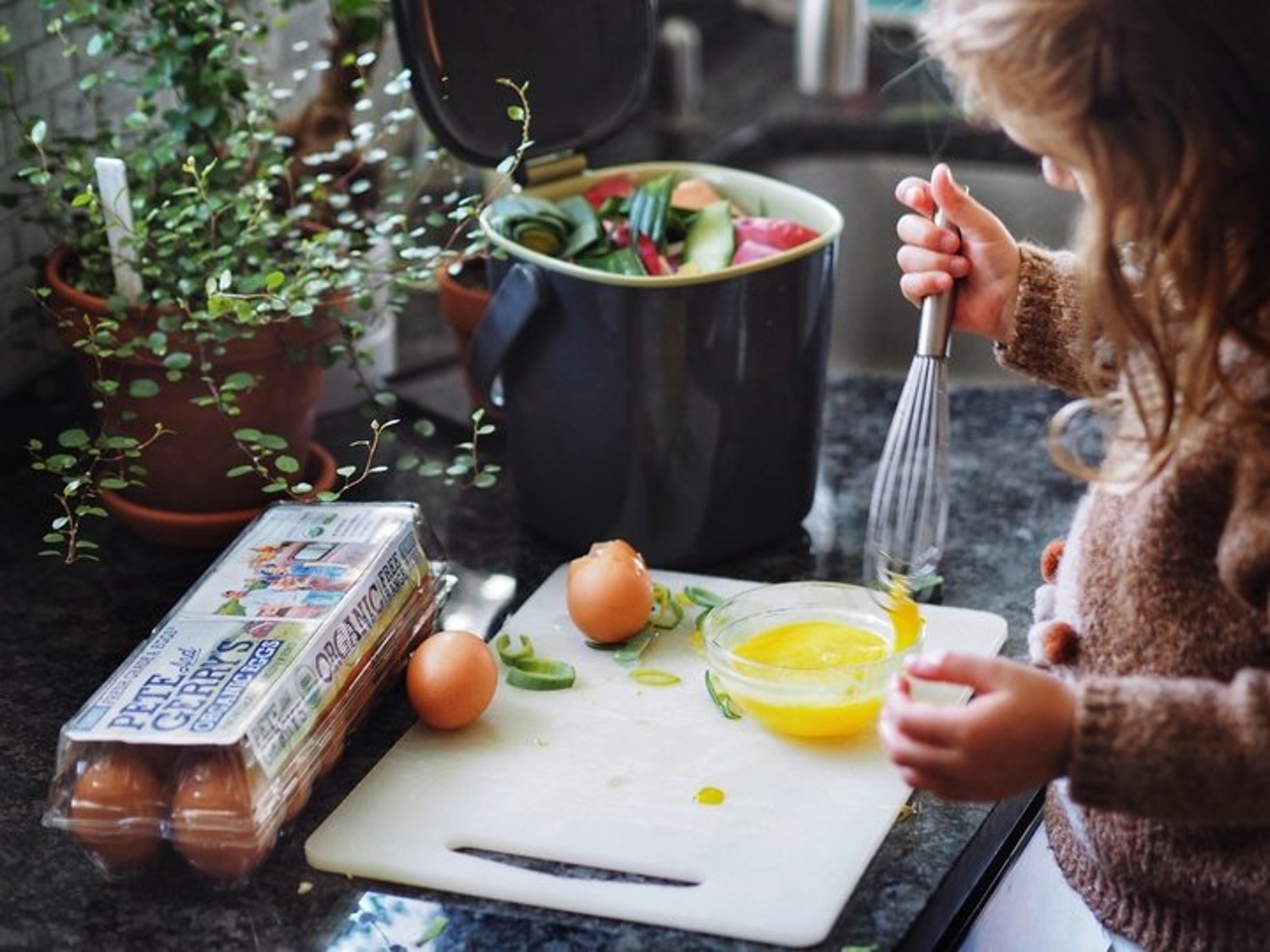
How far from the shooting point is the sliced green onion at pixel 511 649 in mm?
1033

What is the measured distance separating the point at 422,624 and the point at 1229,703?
0.47m

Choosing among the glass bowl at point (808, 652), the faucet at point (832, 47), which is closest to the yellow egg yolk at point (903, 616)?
the glass bowl at point (808, 652)

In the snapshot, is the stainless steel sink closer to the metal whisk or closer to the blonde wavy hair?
the metal whisk

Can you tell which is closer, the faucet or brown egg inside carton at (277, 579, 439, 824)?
brown egg inside carton at (277, 579, 439, 824)

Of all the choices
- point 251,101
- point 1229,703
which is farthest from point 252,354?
point 1229,703

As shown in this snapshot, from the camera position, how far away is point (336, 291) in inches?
45.3

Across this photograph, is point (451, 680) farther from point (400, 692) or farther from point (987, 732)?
point (987, 732)

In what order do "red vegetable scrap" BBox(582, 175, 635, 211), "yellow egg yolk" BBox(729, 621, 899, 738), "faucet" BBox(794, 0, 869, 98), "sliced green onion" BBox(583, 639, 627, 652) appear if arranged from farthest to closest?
"faucet" BBox(794, 0, 869, 98), "red vegetable scrap" BBox(582, 175, 635, 211), "sliced green onion" BBox(583, 639, 627, 652), "yellow egg yolk" BBox(729, 621, 899, 738)

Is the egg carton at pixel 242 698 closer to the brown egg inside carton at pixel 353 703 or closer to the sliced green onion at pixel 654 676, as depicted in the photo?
the brown egg inside carton at pixel 353 703

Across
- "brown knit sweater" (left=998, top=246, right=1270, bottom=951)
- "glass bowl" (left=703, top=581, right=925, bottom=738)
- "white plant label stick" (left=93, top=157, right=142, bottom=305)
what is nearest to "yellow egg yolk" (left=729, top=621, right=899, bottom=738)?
"glass bowl" (left=703, top=581, right=925, bottom=738)

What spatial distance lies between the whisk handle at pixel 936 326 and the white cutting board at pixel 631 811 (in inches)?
7.8

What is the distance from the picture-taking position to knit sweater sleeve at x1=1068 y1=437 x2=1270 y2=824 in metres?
0.74

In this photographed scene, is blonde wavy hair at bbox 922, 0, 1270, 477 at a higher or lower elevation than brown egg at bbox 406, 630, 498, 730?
higher

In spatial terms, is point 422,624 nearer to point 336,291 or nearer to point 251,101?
point 336,291
